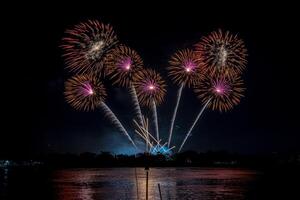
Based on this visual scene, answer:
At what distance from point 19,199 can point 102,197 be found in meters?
6.54

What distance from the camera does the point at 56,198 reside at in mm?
37344

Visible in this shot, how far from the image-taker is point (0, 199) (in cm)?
3641

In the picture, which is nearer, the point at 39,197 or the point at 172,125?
the point at 39,197

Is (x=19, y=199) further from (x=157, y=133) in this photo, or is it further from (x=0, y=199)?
(x=157, y=133)

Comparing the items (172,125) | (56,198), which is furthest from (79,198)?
(172,125)

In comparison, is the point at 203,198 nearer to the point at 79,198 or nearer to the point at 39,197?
the point at 79,198

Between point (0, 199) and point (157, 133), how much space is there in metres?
14.2

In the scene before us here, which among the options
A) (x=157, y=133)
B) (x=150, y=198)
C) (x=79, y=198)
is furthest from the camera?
(x=157, y=133)

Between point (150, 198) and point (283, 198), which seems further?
point (283, 198)

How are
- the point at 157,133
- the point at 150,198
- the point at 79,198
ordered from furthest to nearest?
the point at 157,133, the point at 79,198, the point at 150,198

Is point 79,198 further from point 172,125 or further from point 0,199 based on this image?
point 172,125

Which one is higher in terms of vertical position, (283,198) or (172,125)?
(172,125)

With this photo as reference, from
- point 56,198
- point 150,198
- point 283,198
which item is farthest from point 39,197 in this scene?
point 283,198

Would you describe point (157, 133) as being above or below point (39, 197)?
above
